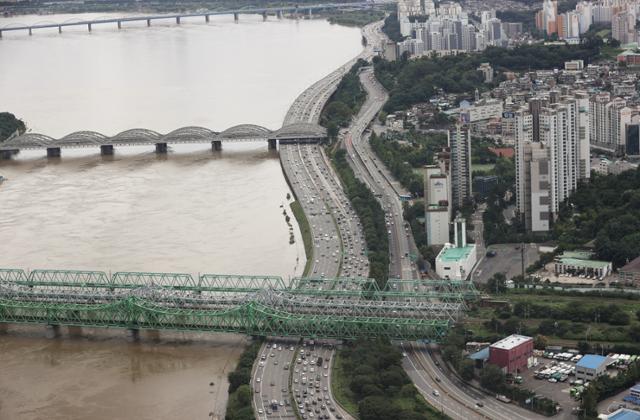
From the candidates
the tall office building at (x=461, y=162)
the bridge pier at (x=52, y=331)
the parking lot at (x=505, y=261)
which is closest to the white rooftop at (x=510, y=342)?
the parking lot at (x=505, y=261)

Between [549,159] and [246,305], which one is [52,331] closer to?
[246,305]

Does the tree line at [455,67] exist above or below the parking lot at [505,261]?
above

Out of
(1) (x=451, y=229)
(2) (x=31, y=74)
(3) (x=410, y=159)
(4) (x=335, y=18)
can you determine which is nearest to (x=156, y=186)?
(3) (x=410, y=159)

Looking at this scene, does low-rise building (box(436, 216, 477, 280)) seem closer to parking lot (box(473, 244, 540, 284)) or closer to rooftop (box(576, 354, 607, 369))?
parking lot (box(473, 244, 540, 284))

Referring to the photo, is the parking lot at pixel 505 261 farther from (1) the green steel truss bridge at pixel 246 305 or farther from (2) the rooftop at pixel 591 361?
(2) the rooftop at pixel 591 361

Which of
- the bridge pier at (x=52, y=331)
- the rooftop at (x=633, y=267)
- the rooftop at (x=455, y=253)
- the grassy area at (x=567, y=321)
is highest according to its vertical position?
the rooftop at (x=455, y=253)
